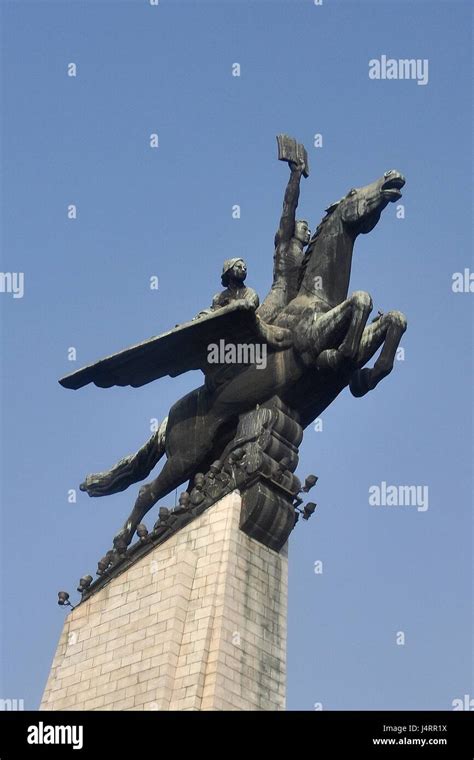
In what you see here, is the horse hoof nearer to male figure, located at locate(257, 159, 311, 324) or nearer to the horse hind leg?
the horse hind leg

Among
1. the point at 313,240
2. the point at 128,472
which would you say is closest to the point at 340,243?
the point at 313,240

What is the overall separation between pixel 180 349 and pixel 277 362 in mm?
1855

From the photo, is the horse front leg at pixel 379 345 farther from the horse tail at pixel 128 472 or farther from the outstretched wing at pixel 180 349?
the horse tail at pixel 128 472

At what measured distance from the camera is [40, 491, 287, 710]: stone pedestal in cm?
2731

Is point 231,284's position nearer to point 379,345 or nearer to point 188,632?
point 379,345

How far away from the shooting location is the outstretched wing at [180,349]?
29.8 meters

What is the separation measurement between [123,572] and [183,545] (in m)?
1.56

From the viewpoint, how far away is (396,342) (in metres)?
29.6

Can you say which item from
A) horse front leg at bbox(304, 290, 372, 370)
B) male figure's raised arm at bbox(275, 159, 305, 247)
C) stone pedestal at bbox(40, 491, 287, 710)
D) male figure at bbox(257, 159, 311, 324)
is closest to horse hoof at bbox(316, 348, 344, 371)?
horse front leg at bbox(304, 290, 372, 370)

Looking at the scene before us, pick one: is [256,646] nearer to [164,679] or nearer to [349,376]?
[164,679]

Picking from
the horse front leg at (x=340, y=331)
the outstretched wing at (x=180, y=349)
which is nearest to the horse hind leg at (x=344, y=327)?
the horse front leg at (x=340, y=331)

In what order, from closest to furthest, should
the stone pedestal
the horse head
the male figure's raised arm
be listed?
1. the stone pedestal
2. the horse head
3. the male figure's raised arm

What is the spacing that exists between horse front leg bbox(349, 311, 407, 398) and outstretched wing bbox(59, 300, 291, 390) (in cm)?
149
